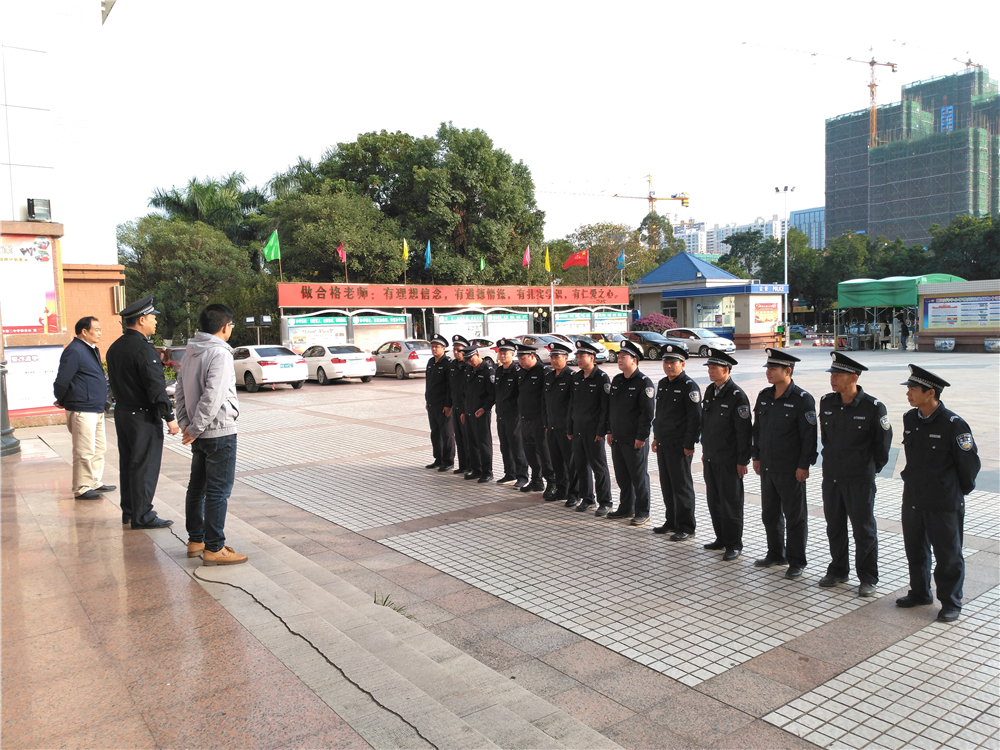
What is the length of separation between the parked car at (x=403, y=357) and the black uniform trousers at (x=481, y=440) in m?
15.4

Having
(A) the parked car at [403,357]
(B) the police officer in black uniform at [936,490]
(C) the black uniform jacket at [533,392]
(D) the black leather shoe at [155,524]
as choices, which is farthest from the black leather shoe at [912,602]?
(A) the parked car at [403,357]

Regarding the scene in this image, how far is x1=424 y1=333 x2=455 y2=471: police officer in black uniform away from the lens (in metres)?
9.52

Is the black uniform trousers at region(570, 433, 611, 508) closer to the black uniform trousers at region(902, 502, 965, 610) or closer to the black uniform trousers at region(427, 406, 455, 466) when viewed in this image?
the black uniform trousers at region(427, 406, 455, 466)

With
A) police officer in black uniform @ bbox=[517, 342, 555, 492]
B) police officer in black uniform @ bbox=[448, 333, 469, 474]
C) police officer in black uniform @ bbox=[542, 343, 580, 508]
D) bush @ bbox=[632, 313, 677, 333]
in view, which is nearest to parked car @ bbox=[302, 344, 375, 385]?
police officer in black uniform @ bbox=[448, 333, 469, 474]

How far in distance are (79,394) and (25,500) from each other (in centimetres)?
120

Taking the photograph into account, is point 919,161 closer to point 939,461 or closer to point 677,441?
point 677,441

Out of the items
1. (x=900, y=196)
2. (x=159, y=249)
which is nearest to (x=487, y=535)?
(x=159, y=249)

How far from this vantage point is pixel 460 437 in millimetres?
9406

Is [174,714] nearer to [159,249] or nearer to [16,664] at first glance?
[16,664]

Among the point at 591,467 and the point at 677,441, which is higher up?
the point at 677,441

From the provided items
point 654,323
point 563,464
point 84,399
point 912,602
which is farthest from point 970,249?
point 84,399

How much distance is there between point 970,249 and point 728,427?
5155 centimetres

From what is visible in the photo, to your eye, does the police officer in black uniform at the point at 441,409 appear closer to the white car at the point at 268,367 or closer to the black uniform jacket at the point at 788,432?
the black uniform jacket at the point at 788,432

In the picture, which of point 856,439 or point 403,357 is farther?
point 403,357
